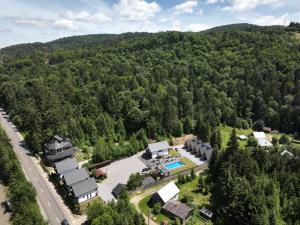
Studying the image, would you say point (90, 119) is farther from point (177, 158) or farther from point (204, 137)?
point (204, 137)

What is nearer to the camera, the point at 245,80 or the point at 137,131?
the point at 137,131

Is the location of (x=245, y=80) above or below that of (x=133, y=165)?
above

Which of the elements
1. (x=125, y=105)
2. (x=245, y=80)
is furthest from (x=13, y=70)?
(x=245, y=80)

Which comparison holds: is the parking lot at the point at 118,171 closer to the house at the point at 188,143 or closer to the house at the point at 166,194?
the house at the point at 166,194

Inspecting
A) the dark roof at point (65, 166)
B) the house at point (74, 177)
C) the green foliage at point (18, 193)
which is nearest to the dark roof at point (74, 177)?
the house at point (74, 177)

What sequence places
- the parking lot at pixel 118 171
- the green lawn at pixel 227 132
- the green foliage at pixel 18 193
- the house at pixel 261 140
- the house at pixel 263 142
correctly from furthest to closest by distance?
the green lawn at pixel 227 132 < the house at pixel 263 142 < the house at pixel 261 140 < the parking lot at pixel 118 171 < the green foliage at pixel 18 193

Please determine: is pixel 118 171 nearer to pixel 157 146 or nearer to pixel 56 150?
pixel 157 146

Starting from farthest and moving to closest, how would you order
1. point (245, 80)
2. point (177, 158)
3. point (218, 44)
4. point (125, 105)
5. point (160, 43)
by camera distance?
1. point (160, 43)
2. point (218, 44)
3. point (245, 80)
4. point (125, 105)
5. point (177, 158)

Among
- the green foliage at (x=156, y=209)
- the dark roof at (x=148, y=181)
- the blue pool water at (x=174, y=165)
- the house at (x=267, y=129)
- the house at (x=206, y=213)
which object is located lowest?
the house at (x=267, y=129)
